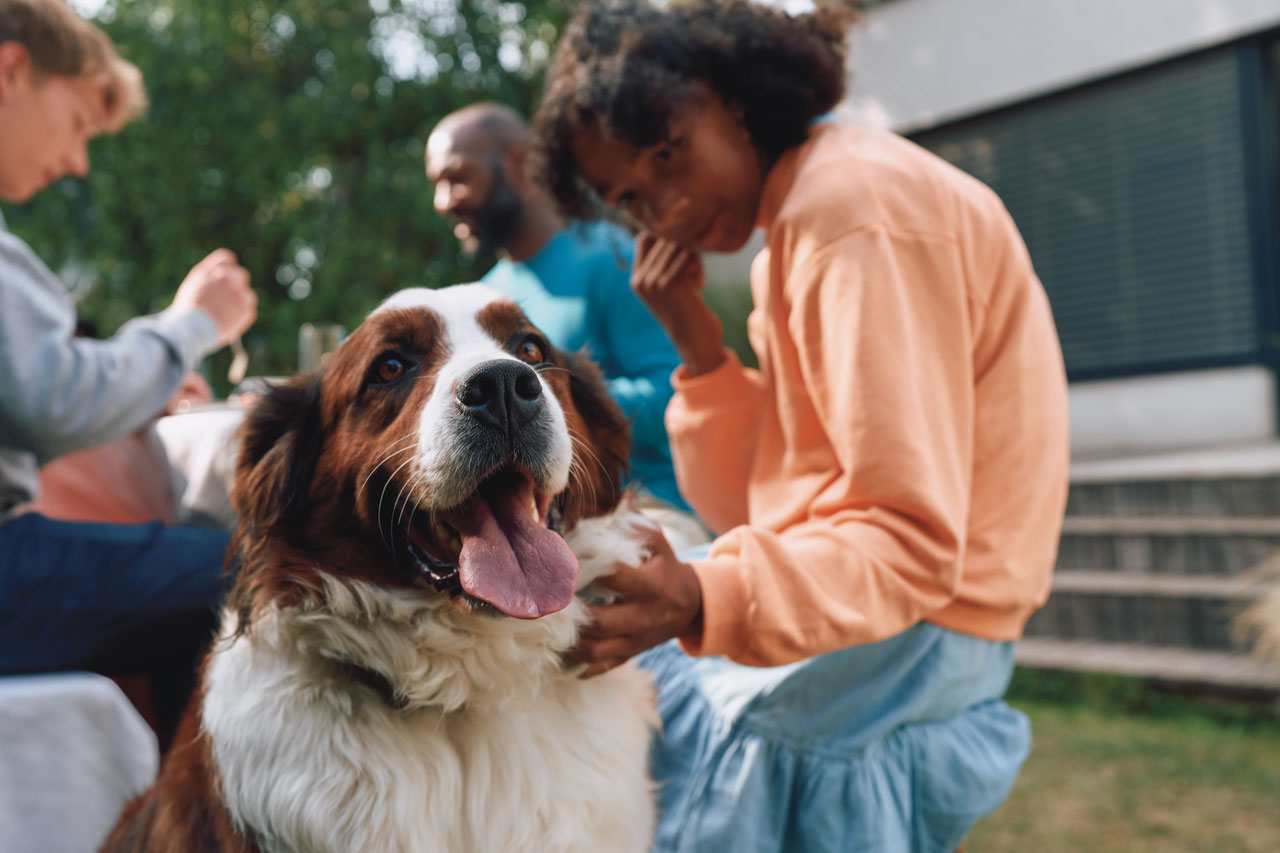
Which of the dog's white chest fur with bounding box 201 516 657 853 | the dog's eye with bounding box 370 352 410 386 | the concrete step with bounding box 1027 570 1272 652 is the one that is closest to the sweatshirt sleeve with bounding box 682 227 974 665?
the dog's white chest fur with bounding box 201 516 657 853

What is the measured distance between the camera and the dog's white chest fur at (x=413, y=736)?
1581 millimetres

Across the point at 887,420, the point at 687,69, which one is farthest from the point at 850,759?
the point at 687,69

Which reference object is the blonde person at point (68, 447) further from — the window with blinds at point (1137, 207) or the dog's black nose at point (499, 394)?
the window with blinds at point (1137, 207)

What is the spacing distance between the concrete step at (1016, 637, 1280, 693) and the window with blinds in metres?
3.00

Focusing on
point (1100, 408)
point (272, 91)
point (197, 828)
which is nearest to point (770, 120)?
point (197, 828)

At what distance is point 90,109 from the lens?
8.94 feet

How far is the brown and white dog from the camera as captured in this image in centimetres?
158

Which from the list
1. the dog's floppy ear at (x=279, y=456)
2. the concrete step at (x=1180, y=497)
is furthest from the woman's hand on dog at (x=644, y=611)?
the concrete step at (x=1180, y=497)

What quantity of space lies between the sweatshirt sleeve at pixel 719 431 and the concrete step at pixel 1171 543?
3.55 m

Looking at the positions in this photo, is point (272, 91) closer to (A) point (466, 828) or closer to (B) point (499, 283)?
(B) point (499, 283)

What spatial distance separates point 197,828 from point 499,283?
2506 millimetres

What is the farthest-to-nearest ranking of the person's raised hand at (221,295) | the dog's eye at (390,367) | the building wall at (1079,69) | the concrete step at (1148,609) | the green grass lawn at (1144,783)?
the building wall at (1079,69)
the concrete step at (1148,609)
the green grass lawn at (1144,783)
the person's raised hand at (221,295)
the dog's eye at (390,367)

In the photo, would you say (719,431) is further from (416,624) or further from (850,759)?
(416,624)

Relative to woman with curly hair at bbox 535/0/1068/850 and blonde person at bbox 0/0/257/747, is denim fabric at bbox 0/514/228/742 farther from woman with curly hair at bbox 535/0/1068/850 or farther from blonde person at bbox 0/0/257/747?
woman with curly hair at bbox 535/0/1068/850
